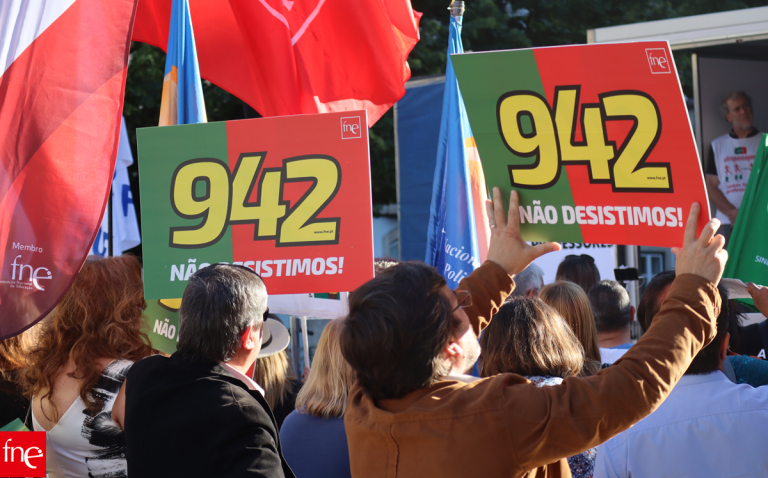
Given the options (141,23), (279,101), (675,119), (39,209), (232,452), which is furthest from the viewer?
(141,23)

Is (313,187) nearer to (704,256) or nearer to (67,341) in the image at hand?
(67,341)

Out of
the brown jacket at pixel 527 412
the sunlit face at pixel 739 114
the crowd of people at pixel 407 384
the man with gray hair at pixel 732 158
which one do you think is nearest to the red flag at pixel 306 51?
the crowd of people at pixel 407 384

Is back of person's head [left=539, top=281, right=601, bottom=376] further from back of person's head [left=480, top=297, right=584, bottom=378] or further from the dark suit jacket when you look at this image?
the dark suit jacket

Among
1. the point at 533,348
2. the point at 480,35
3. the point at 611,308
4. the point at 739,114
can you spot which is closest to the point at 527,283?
the point at 611,308

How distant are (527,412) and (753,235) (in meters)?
1.88

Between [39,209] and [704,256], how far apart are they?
203 centimetres

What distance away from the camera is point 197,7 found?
4.25 m

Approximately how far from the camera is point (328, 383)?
2447 millimetres

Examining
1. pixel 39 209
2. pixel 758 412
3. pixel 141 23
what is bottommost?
pixel 758 412

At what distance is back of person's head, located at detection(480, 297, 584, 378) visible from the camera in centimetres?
230

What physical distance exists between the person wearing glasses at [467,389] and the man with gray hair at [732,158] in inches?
221

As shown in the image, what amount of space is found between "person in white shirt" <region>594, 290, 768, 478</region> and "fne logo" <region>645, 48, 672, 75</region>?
876mm

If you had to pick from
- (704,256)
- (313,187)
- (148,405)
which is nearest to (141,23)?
(313,187)

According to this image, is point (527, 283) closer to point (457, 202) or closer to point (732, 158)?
point (457, 202)
